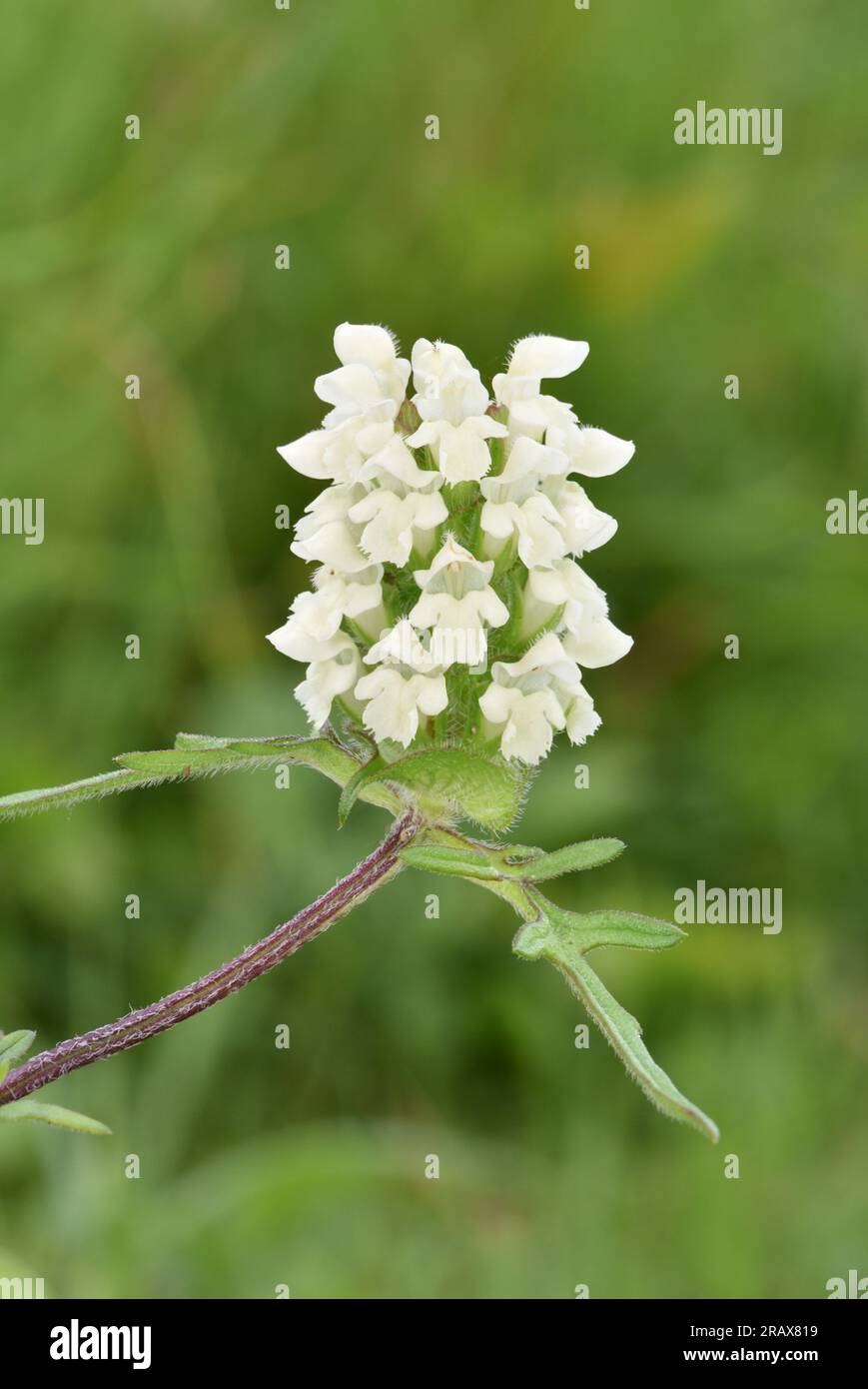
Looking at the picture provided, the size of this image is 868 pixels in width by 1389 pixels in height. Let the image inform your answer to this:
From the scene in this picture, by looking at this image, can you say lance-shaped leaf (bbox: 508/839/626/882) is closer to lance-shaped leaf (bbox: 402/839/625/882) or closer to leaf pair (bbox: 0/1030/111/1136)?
lance-shaped leaf (bbox: 402/839/625/882)

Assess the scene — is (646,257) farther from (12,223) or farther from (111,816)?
(111,816)

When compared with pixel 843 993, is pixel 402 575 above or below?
above

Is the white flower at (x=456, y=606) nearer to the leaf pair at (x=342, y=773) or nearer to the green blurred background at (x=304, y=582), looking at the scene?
the leaf pair at (x=342, y=773)

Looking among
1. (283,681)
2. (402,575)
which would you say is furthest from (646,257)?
(402,575)

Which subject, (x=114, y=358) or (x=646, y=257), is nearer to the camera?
(x=114, y=358)

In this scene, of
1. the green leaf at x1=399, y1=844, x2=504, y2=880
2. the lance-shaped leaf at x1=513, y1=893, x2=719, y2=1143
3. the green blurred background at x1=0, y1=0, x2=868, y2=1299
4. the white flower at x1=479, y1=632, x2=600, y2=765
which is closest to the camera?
the lance-shaped leaf at x1=513, y1=893, x2=719, y2=1143

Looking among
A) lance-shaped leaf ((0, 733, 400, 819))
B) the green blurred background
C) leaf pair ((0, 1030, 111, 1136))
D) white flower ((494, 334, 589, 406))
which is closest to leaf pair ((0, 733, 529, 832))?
lance-shaped leaf ((0, 733, 400, 819))
